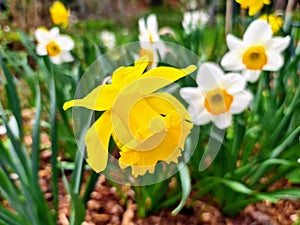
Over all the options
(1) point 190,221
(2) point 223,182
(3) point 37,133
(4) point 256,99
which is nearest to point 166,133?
(3) point 37,133

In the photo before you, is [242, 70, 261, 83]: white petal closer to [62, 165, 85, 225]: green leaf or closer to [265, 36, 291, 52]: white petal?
[265, 36, 291, 52]: white petal

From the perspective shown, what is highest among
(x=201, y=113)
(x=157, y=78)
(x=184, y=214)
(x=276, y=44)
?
(x=157, y=78)

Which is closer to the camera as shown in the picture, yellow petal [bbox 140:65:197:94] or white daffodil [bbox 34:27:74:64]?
yellow petal [bbox 140:65:197:94]

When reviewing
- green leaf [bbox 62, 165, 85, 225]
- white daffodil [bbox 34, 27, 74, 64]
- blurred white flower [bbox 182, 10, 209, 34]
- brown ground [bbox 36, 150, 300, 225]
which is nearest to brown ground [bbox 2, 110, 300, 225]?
brown ground [bbox 36, 150, 300, 225]

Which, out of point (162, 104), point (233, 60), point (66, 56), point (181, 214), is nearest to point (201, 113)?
point (233, 60)

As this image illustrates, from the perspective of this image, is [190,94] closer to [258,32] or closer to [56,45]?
[258,32]

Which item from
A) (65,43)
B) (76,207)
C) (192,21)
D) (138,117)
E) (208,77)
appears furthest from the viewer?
(192,21)
